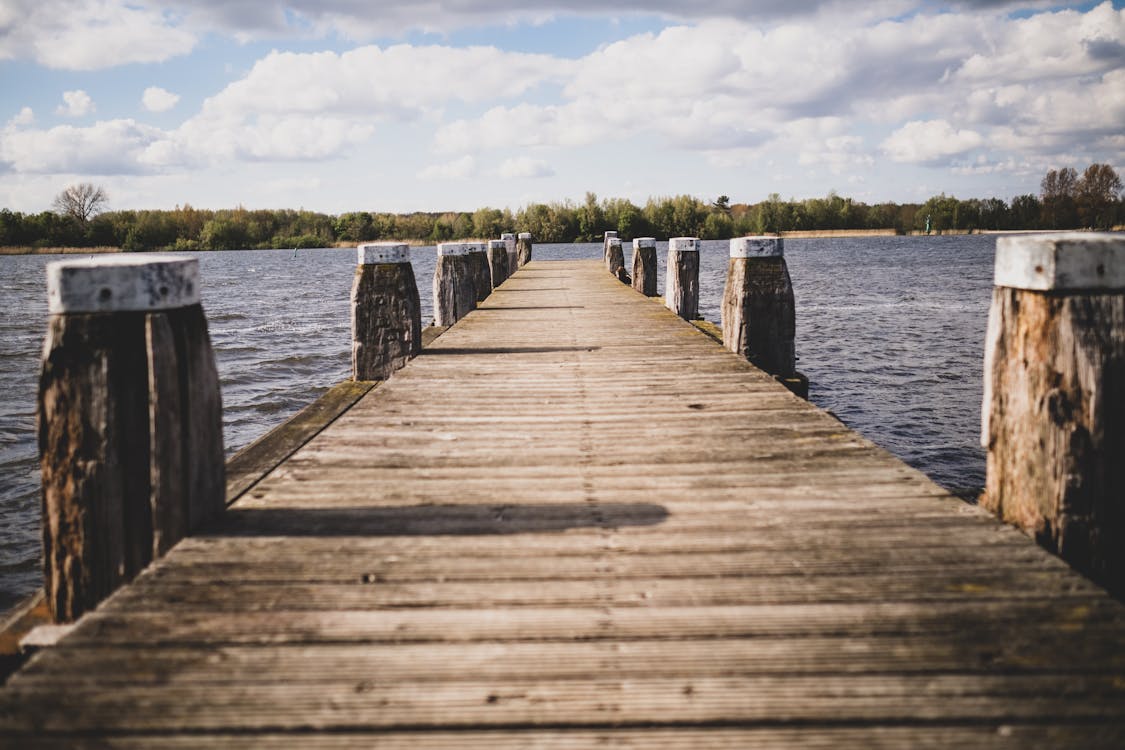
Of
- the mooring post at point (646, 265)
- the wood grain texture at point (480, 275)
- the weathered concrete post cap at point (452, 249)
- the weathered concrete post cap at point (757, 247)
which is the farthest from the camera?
the mooring post at point (646, 265)

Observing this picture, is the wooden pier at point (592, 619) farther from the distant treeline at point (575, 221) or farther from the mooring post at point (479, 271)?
the distant treeline at point (575, 221)

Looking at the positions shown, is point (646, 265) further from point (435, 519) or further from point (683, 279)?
point (435, 519)

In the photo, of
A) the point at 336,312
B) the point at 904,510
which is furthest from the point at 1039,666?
the point at 336,312

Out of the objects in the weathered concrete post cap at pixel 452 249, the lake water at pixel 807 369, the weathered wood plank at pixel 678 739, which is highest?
the weathered concrete post cap at pixel 452 249

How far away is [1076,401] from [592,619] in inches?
69.1

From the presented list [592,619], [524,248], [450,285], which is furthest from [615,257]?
[592,619]

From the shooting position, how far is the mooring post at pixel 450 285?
11.4 meters

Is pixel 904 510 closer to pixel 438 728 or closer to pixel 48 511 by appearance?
pixel 438 728

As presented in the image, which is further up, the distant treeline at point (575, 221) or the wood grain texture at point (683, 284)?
the distant treeline at point (575, 221)

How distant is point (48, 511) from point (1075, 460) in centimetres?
333

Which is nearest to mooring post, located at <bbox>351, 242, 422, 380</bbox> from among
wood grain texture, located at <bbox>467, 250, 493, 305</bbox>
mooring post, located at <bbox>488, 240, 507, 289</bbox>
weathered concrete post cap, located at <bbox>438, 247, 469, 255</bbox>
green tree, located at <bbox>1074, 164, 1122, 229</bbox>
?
weathered concrete post cap, located at <bbox>438, 247, 469, 255</bbox>

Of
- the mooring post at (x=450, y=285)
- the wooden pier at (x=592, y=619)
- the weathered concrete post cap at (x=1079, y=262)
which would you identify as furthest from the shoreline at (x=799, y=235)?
the weathered concrete post cap at (x=1079, y=262)

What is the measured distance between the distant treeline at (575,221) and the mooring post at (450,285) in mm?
81989

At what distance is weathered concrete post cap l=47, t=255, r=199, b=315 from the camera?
2564 millimetres
